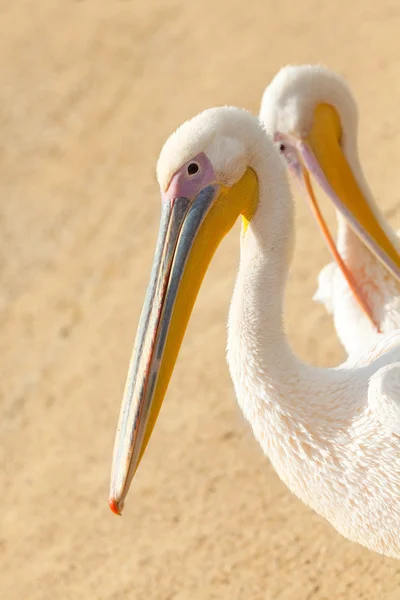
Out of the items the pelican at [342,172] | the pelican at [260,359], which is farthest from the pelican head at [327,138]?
the pelican at [260,359]

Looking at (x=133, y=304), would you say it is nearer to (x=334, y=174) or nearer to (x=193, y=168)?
(x=334, y=174)

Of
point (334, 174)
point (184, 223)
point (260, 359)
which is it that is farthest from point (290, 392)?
point (334, 174)

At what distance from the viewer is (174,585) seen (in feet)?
11.8

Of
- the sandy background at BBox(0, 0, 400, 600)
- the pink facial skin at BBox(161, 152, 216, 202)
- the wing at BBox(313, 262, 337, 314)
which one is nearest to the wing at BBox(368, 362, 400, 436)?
the pink facial skin at BBox(161, 152, 216, 202)

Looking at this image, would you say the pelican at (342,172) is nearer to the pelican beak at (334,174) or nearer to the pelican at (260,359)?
the pelican beak at (334,174)

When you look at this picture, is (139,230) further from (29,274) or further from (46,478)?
(46,478)

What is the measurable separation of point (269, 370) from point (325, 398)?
6.8 inches

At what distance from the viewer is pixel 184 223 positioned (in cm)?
257

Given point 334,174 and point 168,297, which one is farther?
point 334,174

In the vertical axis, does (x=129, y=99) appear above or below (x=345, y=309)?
above

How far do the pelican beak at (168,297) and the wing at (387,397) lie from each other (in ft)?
1.82

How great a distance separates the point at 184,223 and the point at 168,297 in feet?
0.72

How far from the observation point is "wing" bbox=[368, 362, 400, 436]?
2.32 meters

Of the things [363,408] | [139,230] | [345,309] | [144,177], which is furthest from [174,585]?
[144,177]
